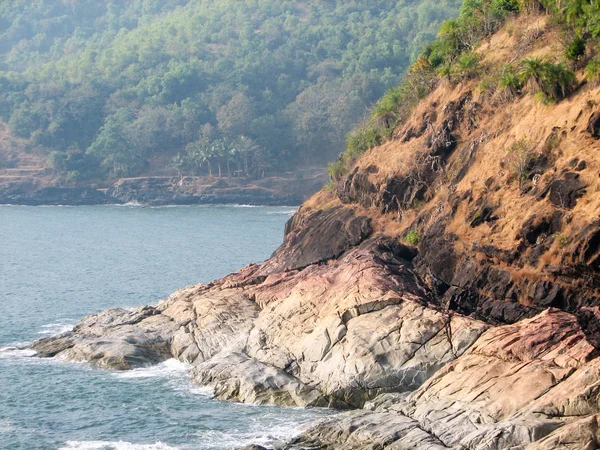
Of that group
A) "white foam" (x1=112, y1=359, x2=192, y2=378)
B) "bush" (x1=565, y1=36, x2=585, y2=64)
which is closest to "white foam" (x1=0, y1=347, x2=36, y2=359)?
"white foam" (x1=112, y1=359, x2=192, y2=378)

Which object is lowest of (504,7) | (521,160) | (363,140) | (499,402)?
(499,402)

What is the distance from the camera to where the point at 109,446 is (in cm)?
3553

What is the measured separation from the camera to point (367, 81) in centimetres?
16750

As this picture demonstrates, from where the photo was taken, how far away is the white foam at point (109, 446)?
1383 inches

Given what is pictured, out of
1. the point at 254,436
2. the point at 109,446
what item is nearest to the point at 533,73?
the point at 254,436

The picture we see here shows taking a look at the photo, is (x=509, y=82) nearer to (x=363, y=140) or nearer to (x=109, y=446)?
(x=363, y=140)

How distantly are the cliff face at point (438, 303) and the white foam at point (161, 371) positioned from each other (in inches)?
24.3

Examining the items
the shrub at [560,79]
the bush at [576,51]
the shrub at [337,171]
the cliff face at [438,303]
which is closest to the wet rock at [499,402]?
the cliff face at [438,303]

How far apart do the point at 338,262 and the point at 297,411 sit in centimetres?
1190

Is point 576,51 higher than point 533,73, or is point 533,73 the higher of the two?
point 576,51

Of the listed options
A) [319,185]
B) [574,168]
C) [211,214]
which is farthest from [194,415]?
[319,185]

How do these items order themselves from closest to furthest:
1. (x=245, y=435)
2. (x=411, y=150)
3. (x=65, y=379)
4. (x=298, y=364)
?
1. (x=245, y=435)
2. (x=298, y=364)
3. (x=65, y=379)
4. (x=411, y=150)

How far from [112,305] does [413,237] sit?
919 inches

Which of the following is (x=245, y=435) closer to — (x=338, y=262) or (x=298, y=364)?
(x=298, y=364)
